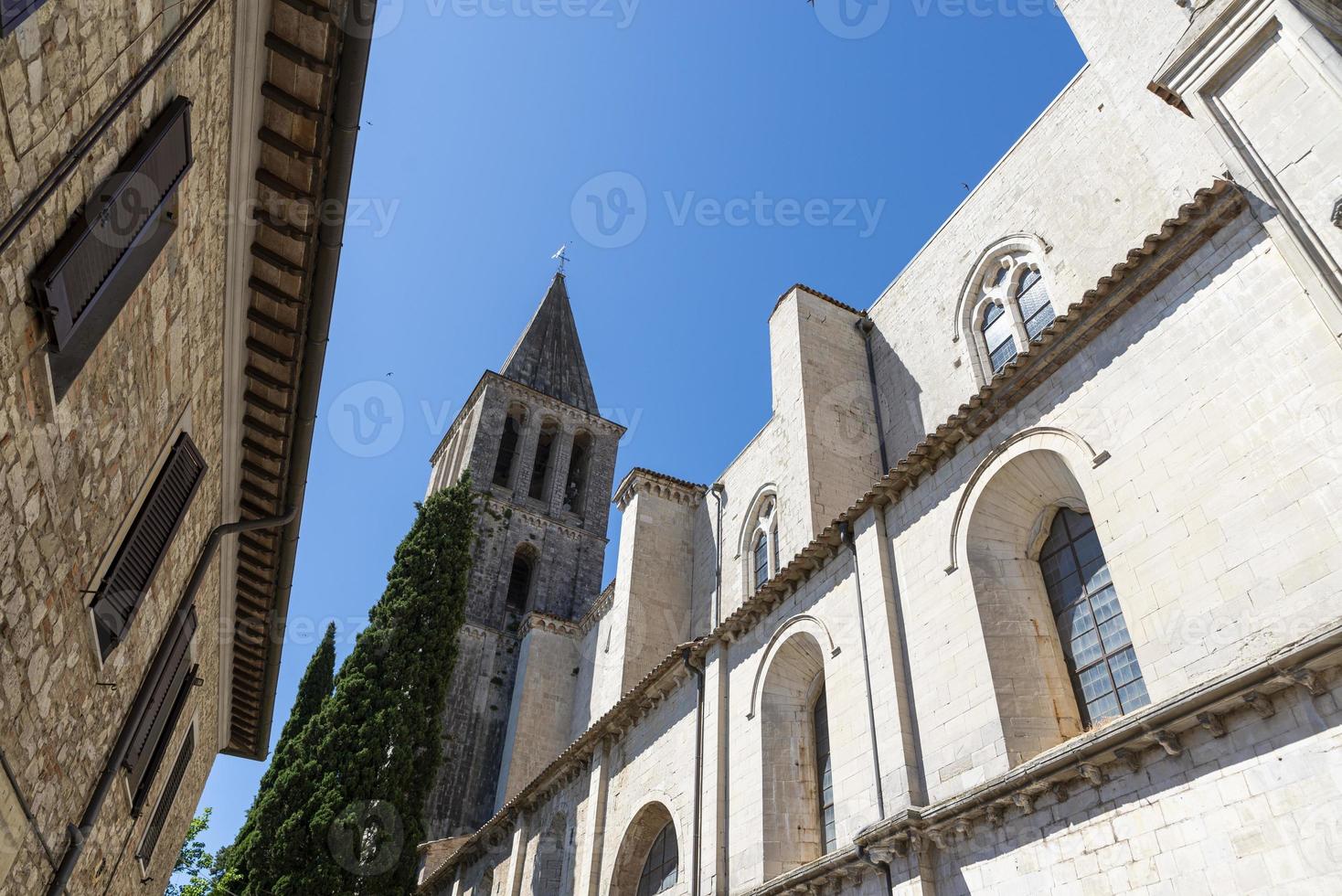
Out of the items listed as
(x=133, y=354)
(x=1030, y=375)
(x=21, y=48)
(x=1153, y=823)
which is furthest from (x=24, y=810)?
(x=1030, y=375)

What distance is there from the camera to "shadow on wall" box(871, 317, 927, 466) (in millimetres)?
13266

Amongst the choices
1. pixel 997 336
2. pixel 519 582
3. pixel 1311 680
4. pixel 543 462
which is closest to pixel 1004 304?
pixel 997 336

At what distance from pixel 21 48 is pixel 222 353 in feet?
10.9

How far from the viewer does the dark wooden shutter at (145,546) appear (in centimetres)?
520

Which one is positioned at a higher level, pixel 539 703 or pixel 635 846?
pixel 539 703

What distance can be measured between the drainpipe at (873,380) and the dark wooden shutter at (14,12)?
12.0 metres

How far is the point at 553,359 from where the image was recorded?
40.7 meters

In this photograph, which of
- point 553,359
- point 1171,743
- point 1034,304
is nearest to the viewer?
point 1171,743

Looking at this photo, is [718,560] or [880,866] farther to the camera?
[718,560]

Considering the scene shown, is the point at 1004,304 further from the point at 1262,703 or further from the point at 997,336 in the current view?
the point at 1262,703

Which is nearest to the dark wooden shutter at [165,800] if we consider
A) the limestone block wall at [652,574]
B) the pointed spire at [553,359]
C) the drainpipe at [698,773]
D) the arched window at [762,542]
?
the drainpipe at [698,773]

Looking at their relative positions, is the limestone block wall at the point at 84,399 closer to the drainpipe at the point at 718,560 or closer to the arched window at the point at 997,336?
the arched window at the point at 997,336

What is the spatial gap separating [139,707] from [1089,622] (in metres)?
7.73

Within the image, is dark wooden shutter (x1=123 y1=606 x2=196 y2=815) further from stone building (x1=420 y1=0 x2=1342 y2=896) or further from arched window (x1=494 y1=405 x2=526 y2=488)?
arched window (x1=494 y1=405 x2=526 y2=488)
